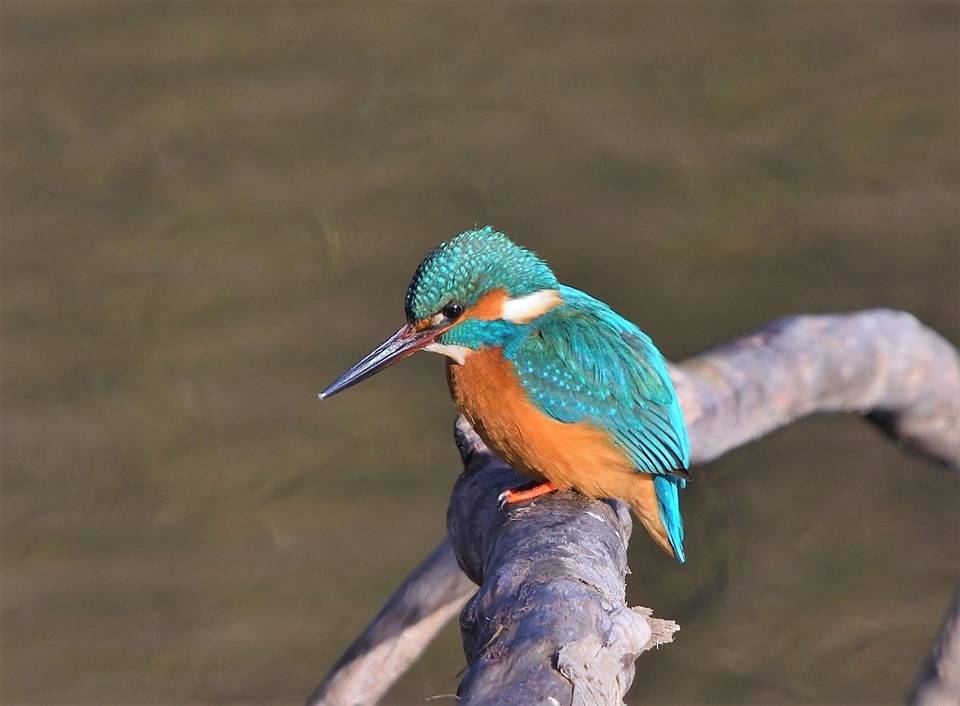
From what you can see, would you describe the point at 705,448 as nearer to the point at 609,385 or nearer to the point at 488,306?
the point at 609,385

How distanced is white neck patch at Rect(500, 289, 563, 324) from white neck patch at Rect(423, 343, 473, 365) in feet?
0.29

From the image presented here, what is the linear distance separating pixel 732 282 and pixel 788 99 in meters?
0.81

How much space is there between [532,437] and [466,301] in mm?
251

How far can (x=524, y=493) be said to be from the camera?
219cm

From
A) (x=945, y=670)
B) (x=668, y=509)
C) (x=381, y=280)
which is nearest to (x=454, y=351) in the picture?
(x=668, y=509)

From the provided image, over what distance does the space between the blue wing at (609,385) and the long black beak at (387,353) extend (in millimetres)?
155

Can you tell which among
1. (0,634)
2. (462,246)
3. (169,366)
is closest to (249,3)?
(169,366)

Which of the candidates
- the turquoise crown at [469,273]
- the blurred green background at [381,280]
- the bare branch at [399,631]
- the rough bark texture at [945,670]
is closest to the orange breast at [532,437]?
the turquoise crown at [469,273]

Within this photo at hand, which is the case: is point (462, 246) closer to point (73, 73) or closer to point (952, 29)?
point (73, 73)

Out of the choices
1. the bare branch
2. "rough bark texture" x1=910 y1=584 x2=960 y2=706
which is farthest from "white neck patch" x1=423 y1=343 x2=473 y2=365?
"rough bark texture" x1=910 y1=584 x2=960 y2=706

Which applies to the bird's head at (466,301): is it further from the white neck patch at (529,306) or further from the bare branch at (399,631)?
the bare branch at (399,631)

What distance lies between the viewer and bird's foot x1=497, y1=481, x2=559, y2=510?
2.13 meters

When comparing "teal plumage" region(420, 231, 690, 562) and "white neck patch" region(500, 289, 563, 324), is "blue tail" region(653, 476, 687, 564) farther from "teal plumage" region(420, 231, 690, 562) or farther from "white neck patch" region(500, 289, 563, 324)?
"white neck patch" region(500, 289, 563, 324)

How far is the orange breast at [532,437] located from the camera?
2.32 meters
